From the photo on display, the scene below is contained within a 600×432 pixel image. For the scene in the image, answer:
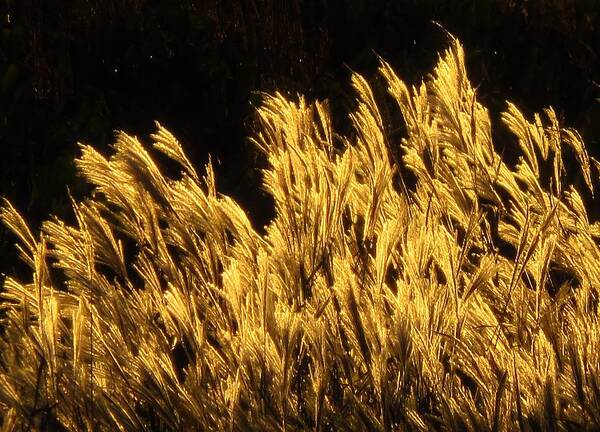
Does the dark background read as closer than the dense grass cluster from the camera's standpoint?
No

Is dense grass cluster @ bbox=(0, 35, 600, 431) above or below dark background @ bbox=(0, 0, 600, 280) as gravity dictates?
below

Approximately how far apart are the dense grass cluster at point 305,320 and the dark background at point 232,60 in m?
1.54

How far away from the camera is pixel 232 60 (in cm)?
442

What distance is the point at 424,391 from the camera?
2184 millimetres

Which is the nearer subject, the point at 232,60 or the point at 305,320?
the point at 305,320

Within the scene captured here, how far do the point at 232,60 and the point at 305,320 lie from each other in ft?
7.88

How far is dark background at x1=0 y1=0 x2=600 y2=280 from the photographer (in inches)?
164

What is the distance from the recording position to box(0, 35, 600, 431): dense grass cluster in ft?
6.79

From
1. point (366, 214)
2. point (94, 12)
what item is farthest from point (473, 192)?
point (94, 12)

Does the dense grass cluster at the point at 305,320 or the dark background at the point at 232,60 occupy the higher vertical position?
the dark background at the point at 232,60

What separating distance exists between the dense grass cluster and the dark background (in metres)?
1.54

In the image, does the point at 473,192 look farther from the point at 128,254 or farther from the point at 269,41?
the point at 269,41

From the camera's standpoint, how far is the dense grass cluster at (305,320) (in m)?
2.07

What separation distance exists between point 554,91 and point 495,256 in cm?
215
